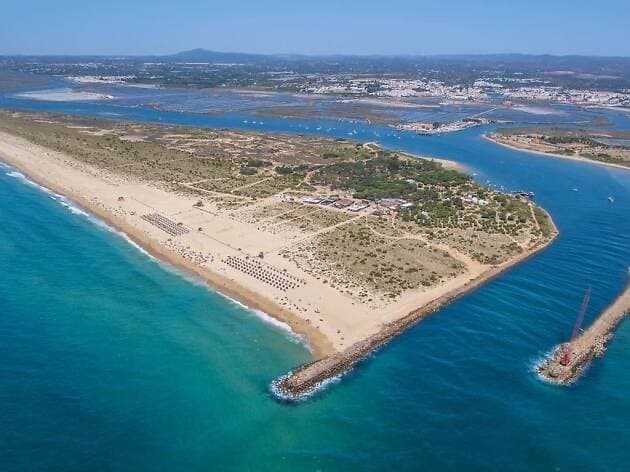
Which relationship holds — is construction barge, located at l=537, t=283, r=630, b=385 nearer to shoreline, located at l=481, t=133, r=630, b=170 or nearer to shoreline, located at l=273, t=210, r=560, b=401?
shoreline, located at l=273, t=210, r=560, b=401

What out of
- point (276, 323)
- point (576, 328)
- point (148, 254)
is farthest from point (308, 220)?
point (576, 328)

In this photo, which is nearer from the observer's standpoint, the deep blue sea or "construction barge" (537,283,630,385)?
the deep blue sea

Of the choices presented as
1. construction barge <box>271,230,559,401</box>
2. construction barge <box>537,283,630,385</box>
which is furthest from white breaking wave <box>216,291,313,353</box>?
construction barge <box>537,283,630,385</box>

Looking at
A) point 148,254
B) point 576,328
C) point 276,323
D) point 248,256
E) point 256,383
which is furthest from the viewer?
point 148,254

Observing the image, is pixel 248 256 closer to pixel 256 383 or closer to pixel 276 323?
pixel 276 323

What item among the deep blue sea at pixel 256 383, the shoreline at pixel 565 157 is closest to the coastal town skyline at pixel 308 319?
the deep blue sea at pixel 256 383

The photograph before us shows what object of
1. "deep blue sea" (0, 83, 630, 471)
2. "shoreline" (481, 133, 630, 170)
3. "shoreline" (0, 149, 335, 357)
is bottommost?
"deep blue sea" (0, 83, 630, 471)
